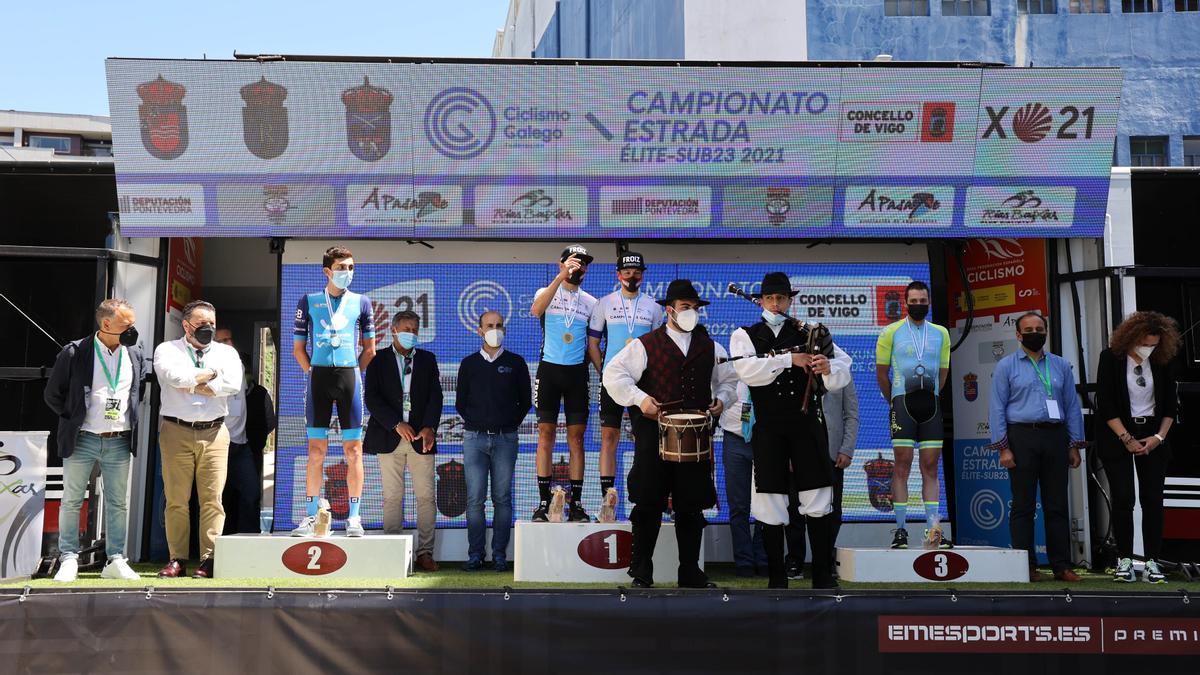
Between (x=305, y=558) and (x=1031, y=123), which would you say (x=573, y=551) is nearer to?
(x=305, y=558)

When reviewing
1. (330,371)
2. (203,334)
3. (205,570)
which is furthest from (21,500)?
(330,371)

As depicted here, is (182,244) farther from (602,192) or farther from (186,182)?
(602,192)

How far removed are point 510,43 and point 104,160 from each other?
28.3 meters

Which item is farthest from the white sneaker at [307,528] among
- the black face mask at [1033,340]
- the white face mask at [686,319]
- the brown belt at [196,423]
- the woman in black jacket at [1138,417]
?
the woman in black jacket at [1138,417]

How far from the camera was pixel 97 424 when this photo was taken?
6.33m

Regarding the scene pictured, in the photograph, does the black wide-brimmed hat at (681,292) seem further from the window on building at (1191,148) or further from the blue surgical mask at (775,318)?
the window on building at (1191,148)

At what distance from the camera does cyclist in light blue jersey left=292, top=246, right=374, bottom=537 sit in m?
6.53

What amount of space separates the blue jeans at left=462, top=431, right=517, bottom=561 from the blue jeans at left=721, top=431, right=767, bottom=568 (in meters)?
1.43

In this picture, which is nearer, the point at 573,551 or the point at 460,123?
the point at 573,551

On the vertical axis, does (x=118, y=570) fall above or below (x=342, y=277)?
below

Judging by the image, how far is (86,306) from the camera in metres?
7.43

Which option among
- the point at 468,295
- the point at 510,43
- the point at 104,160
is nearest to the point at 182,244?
the point at 104,160

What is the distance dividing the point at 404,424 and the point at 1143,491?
4.67 metres

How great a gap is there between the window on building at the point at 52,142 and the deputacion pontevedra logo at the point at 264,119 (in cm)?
3055
